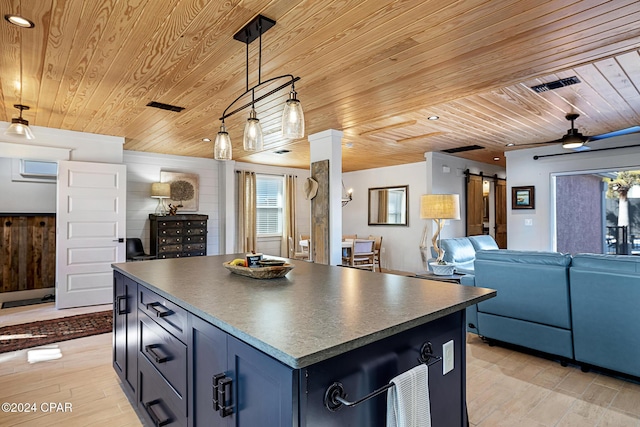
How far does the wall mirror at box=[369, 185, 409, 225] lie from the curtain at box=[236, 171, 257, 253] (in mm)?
2781

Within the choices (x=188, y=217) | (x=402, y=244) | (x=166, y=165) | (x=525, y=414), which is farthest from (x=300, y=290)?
(x=402, y=244)

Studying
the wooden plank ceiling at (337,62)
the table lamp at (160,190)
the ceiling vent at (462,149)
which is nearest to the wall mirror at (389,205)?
the ceiling vent at (462,149)

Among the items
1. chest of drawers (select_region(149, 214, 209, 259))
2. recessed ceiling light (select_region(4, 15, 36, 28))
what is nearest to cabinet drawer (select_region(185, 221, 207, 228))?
chest of drawers (select_region(149, 214, 209, 259))

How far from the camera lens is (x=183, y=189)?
661 centimetres

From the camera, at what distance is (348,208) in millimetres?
8992

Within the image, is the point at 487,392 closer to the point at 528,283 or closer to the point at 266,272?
the point at 528,283

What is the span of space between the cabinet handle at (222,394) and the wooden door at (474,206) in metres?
6.71

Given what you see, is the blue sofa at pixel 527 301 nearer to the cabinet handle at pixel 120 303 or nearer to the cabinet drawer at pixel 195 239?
the cabinet handle at pixel 120 303

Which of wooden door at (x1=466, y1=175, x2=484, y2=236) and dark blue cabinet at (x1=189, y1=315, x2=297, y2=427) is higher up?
wooden door at (x1=466, y1=175, x2=484, y2=236)

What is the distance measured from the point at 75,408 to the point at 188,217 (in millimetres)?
4073

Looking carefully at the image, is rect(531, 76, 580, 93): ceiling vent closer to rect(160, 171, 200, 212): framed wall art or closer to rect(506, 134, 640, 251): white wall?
Result: rect(506, 134, 640, 251): white wall

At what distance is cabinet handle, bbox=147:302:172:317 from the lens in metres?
1.67

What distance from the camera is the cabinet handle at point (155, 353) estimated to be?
1.70 metres

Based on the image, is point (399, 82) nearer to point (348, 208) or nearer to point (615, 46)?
point (615, 46)
